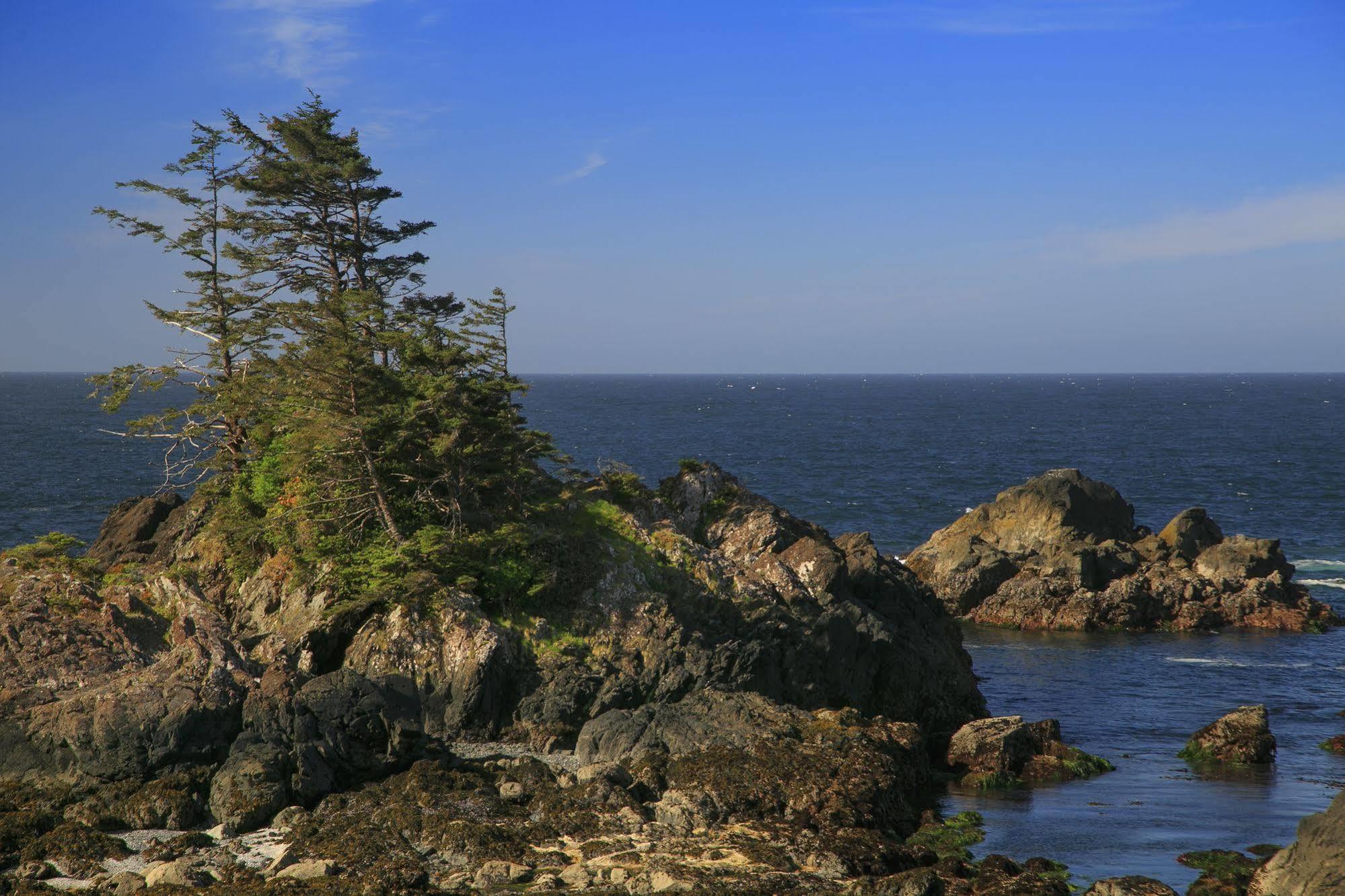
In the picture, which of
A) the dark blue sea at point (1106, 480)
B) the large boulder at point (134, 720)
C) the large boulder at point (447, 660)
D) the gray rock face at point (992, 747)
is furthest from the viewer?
the gray rock face at point (992, 747)

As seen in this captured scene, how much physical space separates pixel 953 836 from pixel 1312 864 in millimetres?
6514

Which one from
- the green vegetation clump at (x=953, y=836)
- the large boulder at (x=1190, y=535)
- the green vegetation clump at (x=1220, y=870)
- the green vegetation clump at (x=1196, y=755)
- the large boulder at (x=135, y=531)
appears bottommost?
the green vegetation clump at (x=1196, y=755)

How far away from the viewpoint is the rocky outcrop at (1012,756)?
2698cm

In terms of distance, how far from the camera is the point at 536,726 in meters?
26.4

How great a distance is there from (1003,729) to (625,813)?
36.4 ft

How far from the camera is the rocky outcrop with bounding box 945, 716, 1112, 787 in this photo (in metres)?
27.0

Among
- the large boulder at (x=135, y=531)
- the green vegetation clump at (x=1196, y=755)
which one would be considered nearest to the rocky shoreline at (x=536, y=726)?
the large boulder at (x=135, y=531)

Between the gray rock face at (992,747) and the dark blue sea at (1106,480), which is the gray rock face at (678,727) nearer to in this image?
the dark blue sea at (1106,480)

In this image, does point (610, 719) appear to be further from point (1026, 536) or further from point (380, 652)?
point (1026, 536)

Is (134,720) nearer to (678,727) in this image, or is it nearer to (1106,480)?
(678,727)

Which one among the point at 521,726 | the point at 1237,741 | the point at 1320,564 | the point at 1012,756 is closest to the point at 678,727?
the point at 521,726

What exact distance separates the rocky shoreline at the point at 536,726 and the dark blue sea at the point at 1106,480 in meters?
2.07

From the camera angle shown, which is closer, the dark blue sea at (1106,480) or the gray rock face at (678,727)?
the gray rock face at (678,727)

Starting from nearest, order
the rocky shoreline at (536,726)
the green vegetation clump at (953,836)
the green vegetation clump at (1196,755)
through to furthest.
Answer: the rocky shoreline at (536,726), the green vegetation clump at (953,836), the green vegetation clump at (1196,755)
